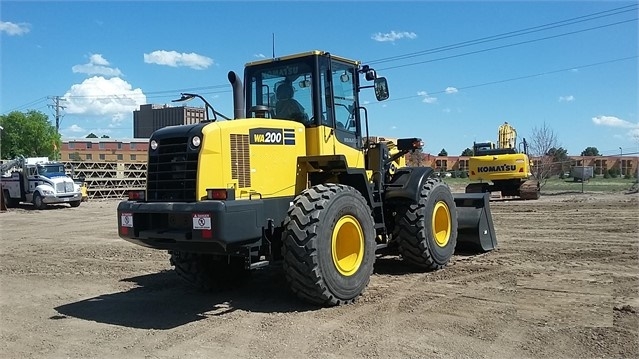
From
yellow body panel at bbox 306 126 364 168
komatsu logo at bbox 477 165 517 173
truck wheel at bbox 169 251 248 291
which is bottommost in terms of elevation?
truck wheel at bbox 169 251 248 291

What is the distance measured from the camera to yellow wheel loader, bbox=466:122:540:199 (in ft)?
77.6

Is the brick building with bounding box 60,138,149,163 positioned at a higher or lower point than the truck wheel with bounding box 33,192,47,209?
higher

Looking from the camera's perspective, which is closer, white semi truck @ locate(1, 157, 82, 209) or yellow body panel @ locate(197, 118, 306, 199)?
yellow body panel @ locate(197, 118, 306, 199)

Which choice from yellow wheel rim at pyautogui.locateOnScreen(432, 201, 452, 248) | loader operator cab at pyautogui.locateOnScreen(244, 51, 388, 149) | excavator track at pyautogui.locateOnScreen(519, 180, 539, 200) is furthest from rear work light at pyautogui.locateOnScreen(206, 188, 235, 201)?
excavator track at pyautogui.locateOnScreen(519, 180, 539, 200)

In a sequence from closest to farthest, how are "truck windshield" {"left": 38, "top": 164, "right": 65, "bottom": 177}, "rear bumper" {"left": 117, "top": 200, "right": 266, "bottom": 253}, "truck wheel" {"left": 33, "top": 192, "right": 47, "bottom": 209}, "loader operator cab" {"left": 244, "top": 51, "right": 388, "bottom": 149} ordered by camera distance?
"rear bumper" {"left": 117, "top": 200, "right": 266, "bottom": 253}, "loader operator cab" {"left": 244, "top": 51, "right": 388, "bottom": 149}, "truck wheel" {"left": 33, "top": 192, "right": 47, "bottom": 209}, "truck windshield" {"left": 38, "top": 164, "right": 65, "bottom": 177}

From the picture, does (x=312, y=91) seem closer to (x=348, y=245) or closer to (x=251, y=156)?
(x=251, y=156)

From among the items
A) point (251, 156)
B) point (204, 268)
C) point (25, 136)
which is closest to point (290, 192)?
point (251, 156)

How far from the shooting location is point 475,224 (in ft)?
34.2

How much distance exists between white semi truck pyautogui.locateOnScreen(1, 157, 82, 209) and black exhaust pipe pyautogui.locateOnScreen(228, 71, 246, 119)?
22717 mm

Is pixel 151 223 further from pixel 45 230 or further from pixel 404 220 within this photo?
pixel 45 230

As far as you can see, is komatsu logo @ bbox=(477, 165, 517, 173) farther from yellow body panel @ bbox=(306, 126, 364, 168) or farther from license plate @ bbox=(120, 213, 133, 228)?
license plate @ bbox=(120, 213, 133, 228)

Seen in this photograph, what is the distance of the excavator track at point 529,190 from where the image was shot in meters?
24.0

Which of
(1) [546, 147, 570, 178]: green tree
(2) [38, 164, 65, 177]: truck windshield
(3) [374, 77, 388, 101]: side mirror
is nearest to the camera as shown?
(3) [374, 77, 388, 101]: side mirror

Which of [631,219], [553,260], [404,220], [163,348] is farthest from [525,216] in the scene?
A: [163,348]
